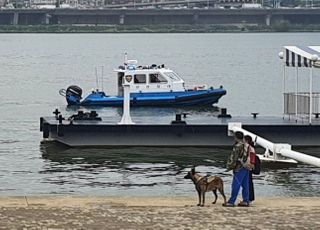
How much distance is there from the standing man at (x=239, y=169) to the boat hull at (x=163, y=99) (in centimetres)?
2568

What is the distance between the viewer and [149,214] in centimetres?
1680

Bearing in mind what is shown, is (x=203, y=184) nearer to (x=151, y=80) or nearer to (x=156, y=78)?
(x=151, y=80)

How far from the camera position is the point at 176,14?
197250mm

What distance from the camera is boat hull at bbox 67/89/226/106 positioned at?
44.2 m

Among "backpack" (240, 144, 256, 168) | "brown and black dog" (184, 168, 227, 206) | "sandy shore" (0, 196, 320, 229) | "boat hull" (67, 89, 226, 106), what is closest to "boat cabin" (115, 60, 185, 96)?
"boat hull" (67, 89, 226, 106)

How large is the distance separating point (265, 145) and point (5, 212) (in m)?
11.8

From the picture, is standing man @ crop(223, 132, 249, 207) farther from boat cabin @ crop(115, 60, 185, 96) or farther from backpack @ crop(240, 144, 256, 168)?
boat cabin @ crop(115, 60, 185, 96)

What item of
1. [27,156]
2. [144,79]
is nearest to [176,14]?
[144,79]

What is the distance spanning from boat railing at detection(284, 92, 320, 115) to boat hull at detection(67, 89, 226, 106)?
42.9 ft

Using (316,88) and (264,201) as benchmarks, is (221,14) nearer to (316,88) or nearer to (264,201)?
(316,88)

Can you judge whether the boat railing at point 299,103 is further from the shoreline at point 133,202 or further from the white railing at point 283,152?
the shoreline at point 133,202

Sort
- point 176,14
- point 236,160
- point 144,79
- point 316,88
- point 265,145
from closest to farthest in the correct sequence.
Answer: point 236,160, point 265,145, point 144,79, point 316,88, point 176,14

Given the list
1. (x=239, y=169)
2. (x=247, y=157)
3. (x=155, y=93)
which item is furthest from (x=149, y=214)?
(x=155, y=93)

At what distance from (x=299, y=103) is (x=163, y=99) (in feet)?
46.6
